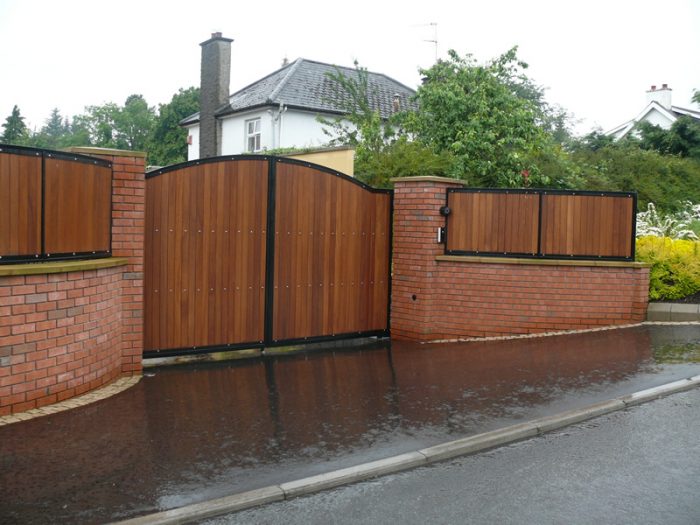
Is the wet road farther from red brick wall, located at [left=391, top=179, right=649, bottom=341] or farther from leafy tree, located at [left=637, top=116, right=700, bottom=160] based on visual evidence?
leafy tree, located at [left=637, top=116, right=700, bottom=160]

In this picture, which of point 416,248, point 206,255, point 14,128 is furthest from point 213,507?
point 14,128

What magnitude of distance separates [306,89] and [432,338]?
22554 mm

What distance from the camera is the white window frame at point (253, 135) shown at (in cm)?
3042

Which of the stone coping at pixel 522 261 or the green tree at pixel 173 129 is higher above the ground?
the green tree at pixel 173 129

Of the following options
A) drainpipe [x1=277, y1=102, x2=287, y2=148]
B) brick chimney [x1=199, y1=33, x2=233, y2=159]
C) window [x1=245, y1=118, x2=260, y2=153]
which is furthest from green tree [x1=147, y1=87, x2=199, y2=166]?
drainpipe [x1=277, y1=102, x2=287, y2=148]

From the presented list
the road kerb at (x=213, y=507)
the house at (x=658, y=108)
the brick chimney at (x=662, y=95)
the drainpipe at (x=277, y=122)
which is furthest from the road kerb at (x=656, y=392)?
the brick chimney at (x=662, y=95)

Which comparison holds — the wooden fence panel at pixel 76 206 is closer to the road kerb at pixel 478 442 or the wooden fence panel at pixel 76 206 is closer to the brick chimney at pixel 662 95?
the road kerb at pixel 478 442

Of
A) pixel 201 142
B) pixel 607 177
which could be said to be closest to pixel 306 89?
pixel 201 142

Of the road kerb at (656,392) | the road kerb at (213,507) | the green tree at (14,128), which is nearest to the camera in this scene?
the road kerb at (213,507)

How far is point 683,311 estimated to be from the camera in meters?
11.5

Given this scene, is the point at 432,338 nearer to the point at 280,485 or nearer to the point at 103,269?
the point at 103,269

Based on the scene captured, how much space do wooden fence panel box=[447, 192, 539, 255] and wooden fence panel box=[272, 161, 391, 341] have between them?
1.00m

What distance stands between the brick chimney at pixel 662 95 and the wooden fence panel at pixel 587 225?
1572 inches

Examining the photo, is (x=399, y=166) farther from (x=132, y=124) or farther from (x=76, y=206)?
(x=132, y=124)
